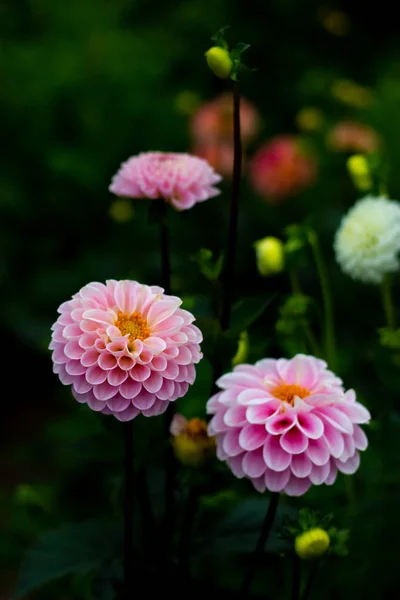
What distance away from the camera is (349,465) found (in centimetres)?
81

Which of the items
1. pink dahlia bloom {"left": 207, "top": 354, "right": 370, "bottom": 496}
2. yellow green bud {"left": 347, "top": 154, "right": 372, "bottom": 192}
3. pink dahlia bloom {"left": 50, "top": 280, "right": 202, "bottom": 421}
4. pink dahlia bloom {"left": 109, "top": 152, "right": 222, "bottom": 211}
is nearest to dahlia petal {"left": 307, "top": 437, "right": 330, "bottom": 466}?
pink dahlia bloom {"left": 207, "top": 354, "right": 370, "bottom": 496}

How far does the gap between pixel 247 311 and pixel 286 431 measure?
208 millimetres

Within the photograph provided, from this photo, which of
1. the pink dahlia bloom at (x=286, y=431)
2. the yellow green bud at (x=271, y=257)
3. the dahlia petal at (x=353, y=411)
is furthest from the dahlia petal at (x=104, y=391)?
the yellow green bud at (x=271, y=257)

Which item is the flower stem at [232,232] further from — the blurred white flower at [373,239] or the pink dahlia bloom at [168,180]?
the blurred white flower at [373,239]

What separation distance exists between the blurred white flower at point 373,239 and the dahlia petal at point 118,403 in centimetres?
50

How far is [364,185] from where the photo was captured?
3.82ft

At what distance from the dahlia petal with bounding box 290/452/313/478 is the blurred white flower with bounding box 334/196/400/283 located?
421 millimetres

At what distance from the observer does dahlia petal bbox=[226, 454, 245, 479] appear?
2.60 feet

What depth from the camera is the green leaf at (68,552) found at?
94cm

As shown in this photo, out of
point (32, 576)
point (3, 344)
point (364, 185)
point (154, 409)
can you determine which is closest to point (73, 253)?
point (3, 344)

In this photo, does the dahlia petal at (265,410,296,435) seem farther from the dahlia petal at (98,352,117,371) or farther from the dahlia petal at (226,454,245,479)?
the dahlia petal at (98,352,117,371)

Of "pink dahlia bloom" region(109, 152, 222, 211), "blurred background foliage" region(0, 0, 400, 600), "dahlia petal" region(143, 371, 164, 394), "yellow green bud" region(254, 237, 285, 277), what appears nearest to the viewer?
"dahlia petal" region(143, 371, 164, 394)

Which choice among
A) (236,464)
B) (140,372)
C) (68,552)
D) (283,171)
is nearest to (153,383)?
(140,372)

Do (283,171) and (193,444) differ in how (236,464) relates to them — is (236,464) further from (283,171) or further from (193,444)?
(283,171)
